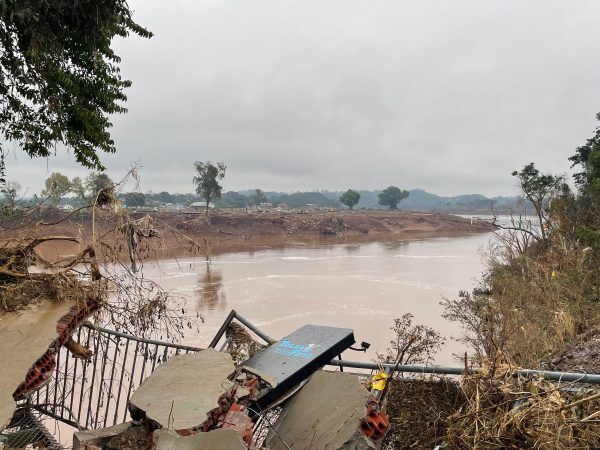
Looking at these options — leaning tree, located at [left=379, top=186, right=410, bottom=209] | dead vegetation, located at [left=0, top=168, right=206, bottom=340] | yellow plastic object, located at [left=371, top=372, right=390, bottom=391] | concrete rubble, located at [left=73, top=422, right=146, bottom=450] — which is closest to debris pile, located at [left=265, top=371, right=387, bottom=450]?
yellow plastic object, located at [left=371, top=372, right=390, bottom=391]

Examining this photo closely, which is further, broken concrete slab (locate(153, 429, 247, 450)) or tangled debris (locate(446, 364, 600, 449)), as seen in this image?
tangled debris (locate(446, 364, 600, 449))

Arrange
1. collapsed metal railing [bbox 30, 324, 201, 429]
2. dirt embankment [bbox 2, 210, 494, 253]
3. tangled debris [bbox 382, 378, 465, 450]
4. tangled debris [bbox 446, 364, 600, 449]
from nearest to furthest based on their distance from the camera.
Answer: tangled debris [bbox 446, 364, 600, 449] → tangled debris [bbox 382, 378, 465, 450] → collapsed metal railing [bbox 30, 324, 201, 429] → dirt embankment [bbox 2, 210, 494, 253]

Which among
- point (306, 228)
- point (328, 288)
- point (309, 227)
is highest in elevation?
point (309, 227)

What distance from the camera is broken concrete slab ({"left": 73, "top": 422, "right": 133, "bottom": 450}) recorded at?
2454mm

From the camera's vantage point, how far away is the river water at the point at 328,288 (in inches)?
623

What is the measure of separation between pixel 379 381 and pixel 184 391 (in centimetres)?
128

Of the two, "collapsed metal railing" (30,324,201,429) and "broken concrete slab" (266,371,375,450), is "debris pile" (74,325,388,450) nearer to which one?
"broken concrete slab" (266,371,375,450)

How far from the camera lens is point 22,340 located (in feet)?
9.16

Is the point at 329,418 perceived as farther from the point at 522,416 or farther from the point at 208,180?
the point at 208,180

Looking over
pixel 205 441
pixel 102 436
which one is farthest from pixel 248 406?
pixel 102 436

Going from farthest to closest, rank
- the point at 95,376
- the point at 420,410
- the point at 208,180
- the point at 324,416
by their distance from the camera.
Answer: the point at 208,180 < the point at 95,376 < the point at 420,410 < the point at 324,416

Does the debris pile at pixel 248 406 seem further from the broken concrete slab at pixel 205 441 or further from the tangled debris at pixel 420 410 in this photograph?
the tangled debris at pixel 420 410

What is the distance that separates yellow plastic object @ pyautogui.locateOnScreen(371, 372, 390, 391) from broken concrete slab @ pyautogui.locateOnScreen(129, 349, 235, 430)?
941 millimetres

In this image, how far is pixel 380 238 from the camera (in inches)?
2255
